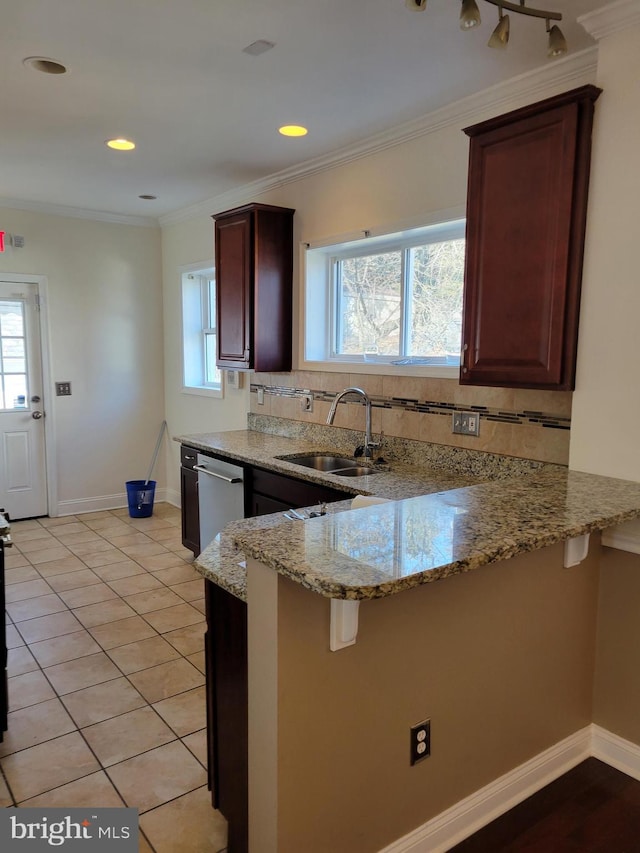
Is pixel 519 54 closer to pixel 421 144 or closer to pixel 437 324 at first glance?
pixel 421 144

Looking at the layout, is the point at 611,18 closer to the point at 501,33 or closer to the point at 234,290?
the point at 501,33

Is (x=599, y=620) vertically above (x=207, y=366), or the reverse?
(x=207, y=366)

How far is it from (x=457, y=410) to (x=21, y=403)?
3852mm

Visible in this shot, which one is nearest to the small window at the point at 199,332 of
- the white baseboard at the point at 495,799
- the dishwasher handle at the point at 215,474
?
the dishwasher handle at the point at 215,474

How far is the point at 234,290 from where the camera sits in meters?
3.99

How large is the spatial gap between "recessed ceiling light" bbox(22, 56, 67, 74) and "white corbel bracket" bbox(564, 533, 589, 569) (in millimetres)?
2632

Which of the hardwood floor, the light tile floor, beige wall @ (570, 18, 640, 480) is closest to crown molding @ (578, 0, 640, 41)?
beige wall @ (570, 18, 640, 480)

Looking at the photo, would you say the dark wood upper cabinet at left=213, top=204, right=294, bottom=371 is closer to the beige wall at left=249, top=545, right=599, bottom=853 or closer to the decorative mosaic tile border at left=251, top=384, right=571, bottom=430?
the decorative mosaic tile border at left=251, top=384, right=571, bottom=430

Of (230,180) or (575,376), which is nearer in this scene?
(575,376)

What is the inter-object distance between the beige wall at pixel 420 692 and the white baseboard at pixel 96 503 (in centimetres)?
432

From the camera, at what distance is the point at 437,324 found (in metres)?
3.19

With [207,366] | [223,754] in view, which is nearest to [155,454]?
[207,366]

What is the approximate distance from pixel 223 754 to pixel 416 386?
6.52ft

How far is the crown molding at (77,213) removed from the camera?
4.81 meters
